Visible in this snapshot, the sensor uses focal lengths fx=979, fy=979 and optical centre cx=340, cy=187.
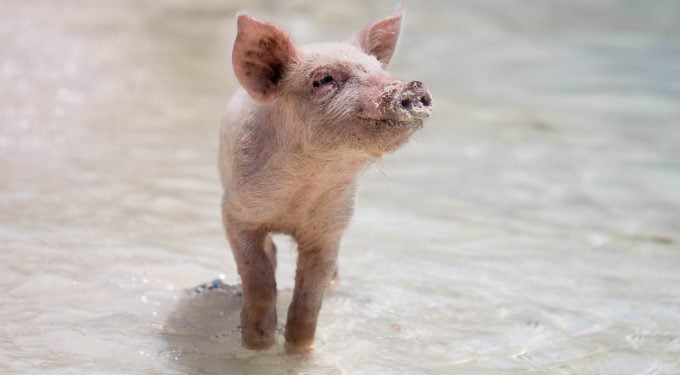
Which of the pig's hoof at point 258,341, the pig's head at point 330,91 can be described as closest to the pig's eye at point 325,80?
the pig's head at point 330,91

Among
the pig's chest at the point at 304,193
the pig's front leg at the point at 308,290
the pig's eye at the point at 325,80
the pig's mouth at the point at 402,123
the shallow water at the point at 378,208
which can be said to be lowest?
the shallow water at the point at 378,208

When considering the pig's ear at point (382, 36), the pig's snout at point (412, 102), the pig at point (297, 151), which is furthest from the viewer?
the pig's ear at point (382, 36)

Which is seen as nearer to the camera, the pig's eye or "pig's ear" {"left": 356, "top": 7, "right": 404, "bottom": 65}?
the pig's eye

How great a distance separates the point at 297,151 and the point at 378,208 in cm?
308

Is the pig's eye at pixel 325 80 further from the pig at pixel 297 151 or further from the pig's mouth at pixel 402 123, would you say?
the pig's mouth at pixel 402 123

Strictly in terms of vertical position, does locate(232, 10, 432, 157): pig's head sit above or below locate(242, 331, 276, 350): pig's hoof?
above

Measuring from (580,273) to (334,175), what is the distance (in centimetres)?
241

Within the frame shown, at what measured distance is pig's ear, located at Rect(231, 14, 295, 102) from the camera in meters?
4.48

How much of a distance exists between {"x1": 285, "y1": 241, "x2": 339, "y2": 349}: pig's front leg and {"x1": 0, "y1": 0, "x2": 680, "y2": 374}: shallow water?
117mm

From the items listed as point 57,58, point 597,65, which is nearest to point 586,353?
point 57,58

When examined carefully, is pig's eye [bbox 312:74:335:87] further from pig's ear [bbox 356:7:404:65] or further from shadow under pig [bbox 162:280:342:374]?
shadow under pig [bbox 162:280:342:374]

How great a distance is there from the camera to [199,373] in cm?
430

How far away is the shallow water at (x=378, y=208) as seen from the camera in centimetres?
477

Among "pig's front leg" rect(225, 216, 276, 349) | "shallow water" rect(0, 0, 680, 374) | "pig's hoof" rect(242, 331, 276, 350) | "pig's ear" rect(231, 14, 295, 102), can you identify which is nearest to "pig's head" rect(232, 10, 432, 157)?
"pig's ear" rect(231, 14, 295, 102)
